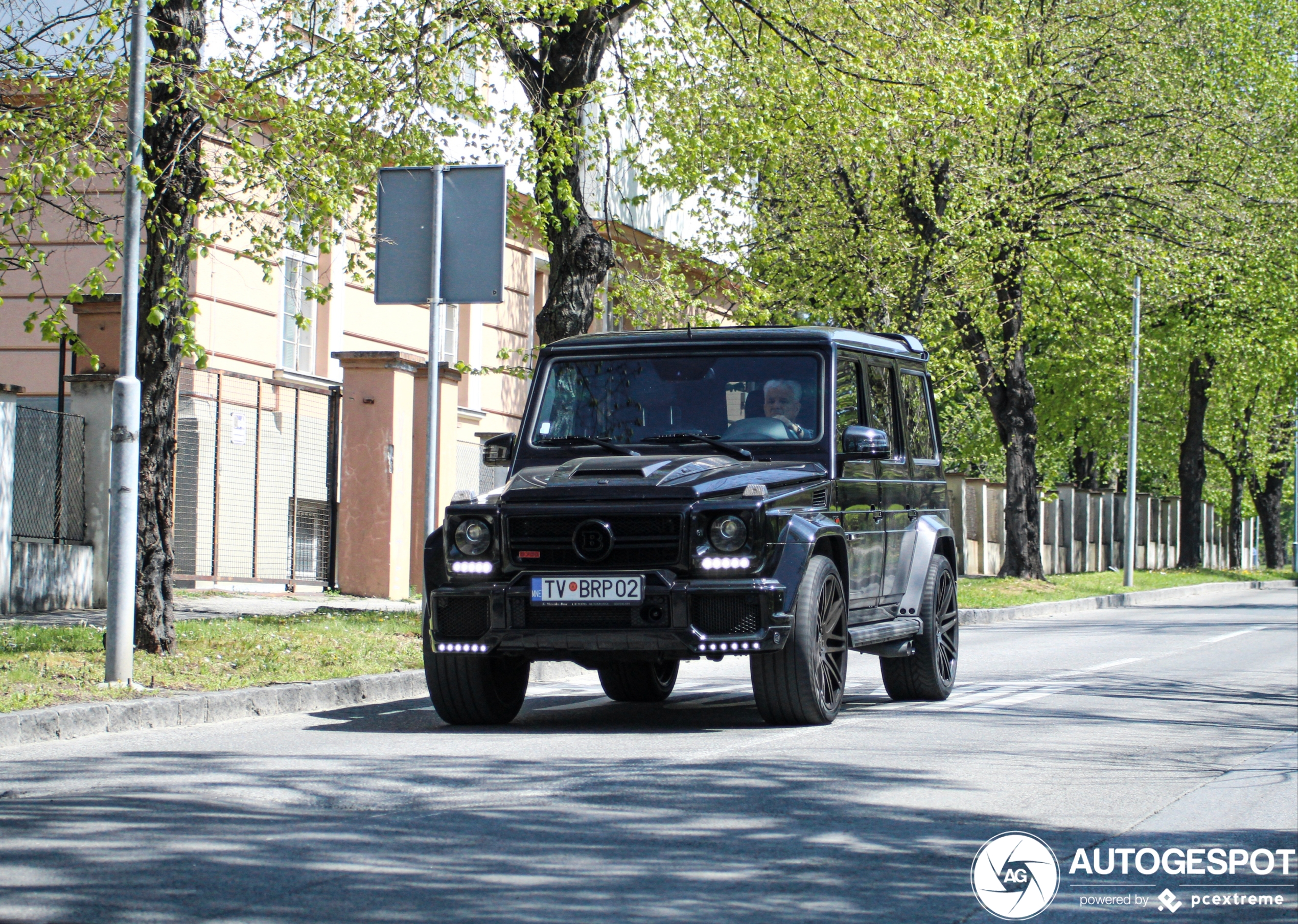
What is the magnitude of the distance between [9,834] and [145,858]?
0.69 meters

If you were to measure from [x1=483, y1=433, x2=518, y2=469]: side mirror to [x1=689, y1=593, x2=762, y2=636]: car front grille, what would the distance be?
6.61ft

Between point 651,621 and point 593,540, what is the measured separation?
51cm

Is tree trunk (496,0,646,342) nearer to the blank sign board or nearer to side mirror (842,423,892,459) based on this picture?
the blank sign board

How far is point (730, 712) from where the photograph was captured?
33.3 feet

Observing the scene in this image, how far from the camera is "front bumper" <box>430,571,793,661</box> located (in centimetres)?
834

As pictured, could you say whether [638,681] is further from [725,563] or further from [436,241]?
[436,241]

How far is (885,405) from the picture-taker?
1062 cm

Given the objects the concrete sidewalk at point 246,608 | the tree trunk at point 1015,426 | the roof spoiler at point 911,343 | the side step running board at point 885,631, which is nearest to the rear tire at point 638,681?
the side step running board at point 885,631

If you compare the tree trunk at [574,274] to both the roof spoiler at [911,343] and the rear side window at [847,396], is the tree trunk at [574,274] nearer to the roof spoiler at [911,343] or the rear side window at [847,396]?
the roof spoiler at [911,343]

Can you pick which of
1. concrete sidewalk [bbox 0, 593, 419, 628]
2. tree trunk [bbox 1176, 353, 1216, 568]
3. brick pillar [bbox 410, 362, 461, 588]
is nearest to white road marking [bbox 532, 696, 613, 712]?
concrete sidewalk [bbox 0, 593, 419, 628]

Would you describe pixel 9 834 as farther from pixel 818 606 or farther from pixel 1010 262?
pixel 1010 262

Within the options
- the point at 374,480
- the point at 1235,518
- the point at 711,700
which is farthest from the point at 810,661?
the point at 1235,518

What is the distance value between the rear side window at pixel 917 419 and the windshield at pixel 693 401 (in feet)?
4.90

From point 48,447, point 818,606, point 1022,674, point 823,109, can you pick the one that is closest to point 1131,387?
point 823,109
